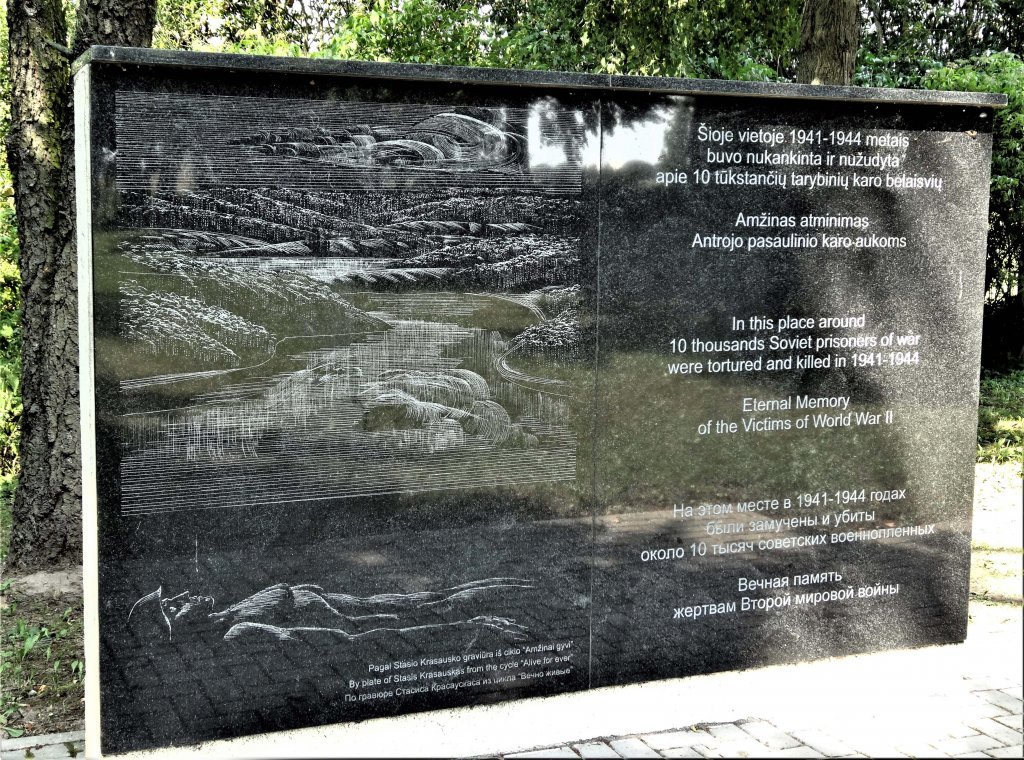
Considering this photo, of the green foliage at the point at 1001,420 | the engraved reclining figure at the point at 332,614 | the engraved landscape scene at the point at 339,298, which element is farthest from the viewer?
the green foliage at the point at 1001,420

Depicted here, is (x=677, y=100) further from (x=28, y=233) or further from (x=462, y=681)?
(x=28, y=233)

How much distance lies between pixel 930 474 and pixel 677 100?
217 centimetres

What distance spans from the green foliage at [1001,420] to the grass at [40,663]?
893cm

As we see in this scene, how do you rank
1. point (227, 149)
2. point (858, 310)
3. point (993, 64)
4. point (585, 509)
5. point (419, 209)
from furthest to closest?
point (993, 64) → point (858, 310) → point (585, 509) → point (419, 209) → point (227, 149)

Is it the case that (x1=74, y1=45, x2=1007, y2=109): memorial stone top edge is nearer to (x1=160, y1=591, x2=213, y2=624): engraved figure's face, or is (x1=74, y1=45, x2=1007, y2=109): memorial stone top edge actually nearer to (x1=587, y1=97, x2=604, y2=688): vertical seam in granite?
(x1=587, y1=97, x2=604, y2=688): vertical seam in granite

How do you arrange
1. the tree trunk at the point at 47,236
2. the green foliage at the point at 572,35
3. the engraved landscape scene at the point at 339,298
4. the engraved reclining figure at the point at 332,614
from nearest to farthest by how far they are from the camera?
the engraved landscape scene at the point at 339,298, the engraved reclining figure at the point at 332,614, the tree trunk at the point at 47,236, the green foliage at the point at 572,35

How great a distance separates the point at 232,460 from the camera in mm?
3795

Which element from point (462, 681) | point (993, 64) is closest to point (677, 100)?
point (462, 681)

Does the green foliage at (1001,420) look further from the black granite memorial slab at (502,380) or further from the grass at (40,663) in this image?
the grass at (40,663)

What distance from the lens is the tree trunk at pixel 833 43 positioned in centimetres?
807

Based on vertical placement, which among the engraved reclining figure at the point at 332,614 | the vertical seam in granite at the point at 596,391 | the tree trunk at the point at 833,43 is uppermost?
the tree trunk at the point at 833,43

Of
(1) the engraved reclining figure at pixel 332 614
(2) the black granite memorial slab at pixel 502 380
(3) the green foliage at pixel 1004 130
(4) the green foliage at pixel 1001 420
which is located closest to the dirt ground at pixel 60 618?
(2) the black granite memorial slab at pixel 502 380

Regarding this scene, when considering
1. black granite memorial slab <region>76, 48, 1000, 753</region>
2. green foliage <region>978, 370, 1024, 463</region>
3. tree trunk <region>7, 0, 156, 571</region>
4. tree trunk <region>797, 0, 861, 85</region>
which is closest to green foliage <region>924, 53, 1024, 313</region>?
green foliage <region>978, 370, 1024, 463</region>

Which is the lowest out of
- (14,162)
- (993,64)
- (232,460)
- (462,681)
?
(462,681)
